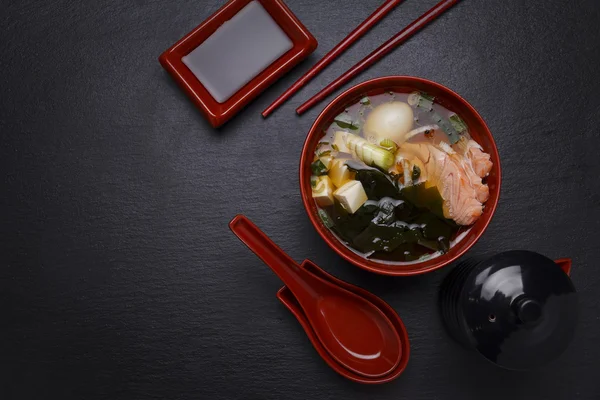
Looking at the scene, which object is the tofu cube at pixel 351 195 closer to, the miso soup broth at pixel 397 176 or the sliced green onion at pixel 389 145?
the miso soup broth at pixel 397 176

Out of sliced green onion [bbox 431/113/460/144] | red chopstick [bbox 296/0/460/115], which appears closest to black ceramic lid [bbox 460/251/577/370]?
sliced green onion [bbox 431/113/460/144]

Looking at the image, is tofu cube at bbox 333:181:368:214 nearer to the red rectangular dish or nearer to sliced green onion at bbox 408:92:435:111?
sliced green onion at bbox 408:92:435:111

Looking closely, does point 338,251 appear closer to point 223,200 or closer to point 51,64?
point 223,200

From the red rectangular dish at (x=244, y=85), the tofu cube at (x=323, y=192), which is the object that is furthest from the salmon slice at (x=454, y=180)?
the red rectangular dish at (x=244, y=85)

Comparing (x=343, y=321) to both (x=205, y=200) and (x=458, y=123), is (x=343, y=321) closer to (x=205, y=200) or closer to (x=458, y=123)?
(x=205, y=200)

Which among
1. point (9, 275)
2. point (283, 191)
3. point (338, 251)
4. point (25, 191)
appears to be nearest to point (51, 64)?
point (25, 191)

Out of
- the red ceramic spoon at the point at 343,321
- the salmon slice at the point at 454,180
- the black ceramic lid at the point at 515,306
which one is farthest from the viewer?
the red ceramic spoon at the point at 343,321
